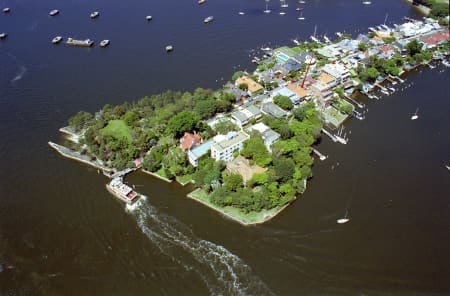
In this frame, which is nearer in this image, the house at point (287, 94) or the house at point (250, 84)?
the house at point (287, 94)

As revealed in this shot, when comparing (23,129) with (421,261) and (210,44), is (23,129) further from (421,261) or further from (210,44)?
(421,261)

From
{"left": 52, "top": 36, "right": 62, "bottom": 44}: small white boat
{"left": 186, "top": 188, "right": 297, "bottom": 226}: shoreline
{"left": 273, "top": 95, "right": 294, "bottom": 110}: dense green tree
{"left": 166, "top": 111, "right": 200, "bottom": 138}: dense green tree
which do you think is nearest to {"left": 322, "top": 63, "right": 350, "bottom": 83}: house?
{"left": 273, "top": 95, "right": 294, "bottom": 110}: dense green tree

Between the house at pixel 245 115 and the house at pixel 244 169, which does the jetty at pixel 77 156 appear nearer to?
the house at pixel 244 169

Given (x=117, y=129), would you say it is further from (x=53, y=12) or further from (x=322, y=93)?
(x=53, y=12)

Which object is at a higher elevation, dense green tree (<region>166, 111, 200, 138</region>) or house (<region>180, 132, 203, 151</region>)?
dense green tree (<region>166, 111, 200, 138</region>)

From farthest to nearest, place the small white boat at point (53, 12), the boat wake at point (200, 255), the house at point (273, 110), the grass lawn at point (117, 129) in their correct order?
the small white boat at point (53, 12)
the house at point (273, 110)
the grass lawn at point (117, 129)
the boat wake at point (200, 255)

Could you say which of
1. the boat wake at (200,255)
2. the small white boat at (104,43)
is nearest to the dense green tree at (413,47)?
the boat wake at (200,255)

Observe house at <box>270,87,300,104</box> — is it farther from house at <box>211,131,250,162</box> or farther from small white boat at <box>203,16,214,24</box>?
small white boat at <box>203,16,214,24</box>
